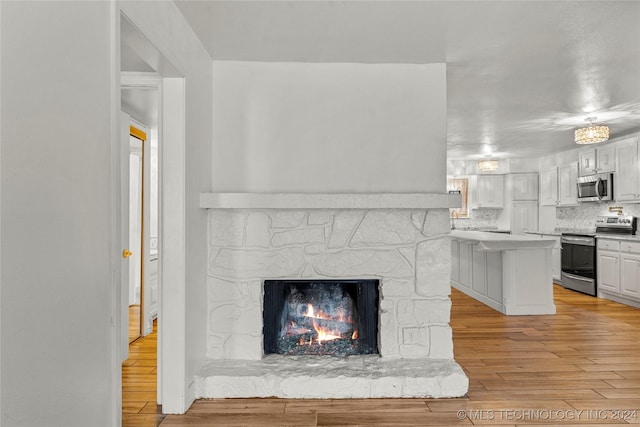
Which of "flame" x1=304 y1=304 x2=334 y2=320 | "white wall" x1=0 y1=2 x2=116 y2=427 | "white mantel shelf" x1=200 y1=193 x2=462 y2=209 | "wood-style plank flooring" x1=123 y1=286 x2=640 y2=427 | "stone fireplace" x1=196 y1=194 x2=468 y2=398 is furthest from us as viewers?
"flame" x1=304 y1=304 x2=334 y2=320

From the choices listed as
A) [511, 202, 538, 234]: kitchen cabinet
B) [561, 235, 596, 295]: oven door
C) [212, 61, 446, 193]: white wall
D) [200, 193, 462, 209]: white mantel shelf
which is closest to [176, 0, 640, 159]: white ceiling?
[212, 61, 446, 193]: white wall

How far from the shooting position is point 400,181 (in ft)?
10.3

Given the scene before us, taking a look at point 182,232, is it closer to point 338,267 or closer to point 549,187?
point 338,267

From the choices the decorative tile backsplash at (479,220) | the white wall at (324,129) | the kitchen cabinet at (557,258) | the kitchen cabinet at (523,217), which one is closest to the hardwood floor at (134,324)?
the white wall at (324,129)

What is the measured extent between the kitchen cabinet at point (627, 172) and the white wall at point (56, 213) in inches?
261

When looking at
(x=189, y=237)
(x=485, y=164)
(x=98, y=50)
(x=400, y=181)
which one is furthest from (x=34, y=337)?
(x=485, y=164)

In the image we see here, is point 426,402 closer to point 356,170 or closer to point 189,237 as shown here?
point 356,170

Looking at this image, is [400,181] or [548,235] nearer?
[400,181]

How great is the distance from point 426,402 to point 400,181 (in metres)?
1.45

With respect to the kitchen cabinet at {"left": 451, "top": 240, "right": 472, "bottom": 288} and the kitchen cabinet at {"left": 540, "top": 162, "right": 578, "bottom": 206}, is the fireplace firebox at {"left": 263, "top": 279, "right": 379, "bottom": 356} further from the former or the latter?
the kitchen cabinet at {"left": 540, "top": 162, "right": 578, "bottom": 206}

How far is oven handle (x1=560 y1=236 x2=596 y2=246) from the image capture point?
641 centimetres

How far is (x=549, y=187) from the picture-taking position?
8.18 metres

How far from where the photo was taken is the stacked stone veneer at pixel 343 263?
3049mm

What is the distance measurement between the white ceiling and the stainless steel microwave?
2683 mm
